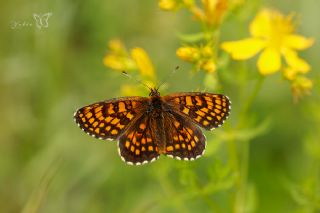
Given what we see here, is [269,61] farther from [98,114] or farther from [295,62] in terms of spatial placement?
[98,114]

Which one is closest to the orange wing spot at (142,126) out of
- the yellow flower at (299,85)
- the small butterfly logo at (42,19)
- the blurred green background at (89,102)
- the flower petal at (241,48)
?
the blurred green background at (89,102)

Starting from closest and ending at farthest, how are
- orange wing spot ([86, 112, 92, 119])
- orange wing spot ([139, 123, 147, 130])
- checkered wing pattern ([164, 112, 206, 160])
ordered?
checkered wing pattern ([164, 112, 206, 160]) → orange wing spot ([86, 112, 92, 119]) → orange wing spot ([139, 123, 147, 130])

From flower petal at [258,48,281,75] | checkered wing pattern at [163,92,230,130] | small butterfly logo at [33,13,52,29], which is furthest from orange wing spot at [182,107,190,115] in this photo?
small butterfly logo at [33,13,52,29]

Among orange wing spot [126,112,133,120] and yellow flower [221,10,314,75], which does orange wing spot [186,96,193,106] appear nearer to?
orange wing spot [126,112,133,120]

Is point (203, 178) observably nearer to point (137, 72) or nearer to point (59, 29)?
point (137, 72)

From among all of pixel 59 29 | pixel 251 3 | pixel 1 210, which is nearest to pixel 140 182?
pixel 1 210

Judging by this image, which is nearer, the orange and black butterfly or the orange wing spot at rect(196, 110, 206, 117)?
the orange and black butterfly


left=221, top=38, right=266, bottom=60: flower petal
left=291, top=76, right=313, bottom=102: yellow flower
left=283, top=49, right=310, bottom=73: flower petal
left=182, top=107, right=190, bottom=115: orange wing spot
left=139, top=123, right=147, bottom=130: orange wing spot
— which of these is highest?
left=221, top=38, right=266, bottom=60: flower petal
